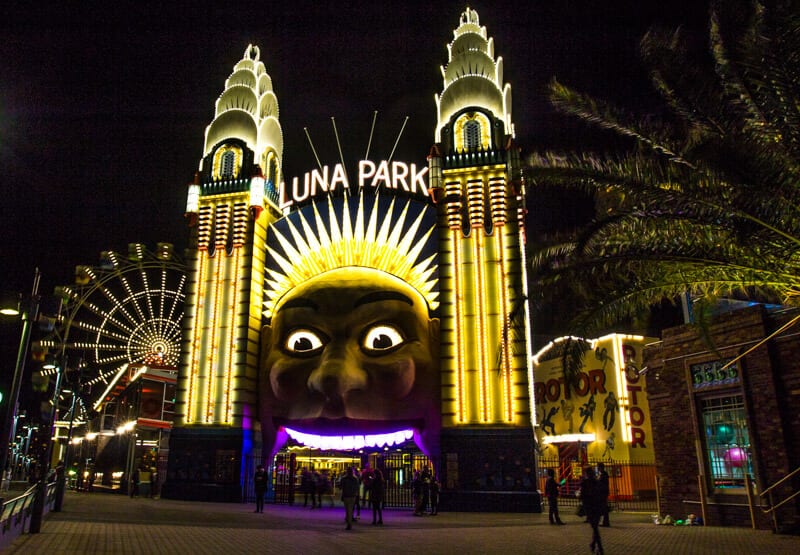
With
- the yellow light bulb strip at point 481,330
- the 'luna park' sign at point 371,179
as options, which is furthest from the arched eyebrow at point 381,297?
the 'luna park' sign at point 371,179

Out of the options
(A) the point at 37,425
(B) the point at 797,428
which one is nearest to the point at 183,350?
(B) the point at 797,428

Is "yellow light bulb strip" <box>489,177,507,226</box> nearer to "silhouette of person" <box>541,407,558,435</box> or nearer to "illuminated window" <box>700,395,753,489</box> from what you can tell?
"illuminated window" <box>700,395,753,489</box>

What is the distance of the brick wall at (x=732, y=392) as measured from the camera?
14.8 meters

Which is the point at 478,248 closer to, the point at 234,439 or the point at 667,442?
the point at 667,442

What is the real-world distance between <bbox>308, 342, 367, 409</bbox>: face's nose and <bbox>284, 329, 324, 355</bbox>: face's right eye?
1.08 meters

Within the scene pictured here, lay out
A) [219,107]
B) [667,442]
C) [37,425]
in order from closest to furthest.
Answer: [667,442], [219,107], [37,425]

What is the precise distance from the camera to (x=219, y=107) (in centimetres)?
3219

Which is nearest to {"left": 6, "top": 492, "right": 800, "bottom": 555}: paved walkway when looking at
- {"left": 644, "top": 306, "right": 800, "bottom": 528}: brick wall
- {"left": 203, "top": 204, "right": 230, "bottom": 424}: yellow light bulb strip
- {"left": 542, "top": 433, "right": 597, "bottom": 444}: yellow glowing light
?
{"left": 644, "top": 306, "right": 800, "bottom": 528}: brick wall

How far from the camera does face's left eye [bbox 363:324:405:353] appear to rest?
24.2 m

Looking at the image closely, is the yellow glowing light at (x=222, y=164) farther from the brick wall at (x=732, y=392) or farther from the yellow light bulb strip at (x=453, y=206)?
the brick wall at (x=732, y=392)

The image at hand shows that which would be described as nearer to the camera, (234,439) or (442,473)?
(442,473)

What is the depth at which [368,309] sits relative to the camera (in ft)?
80.4

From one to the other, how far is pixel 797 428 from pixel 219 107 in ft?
92.4

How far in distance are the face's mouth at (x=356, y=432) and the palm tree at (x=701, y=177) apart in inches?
534
